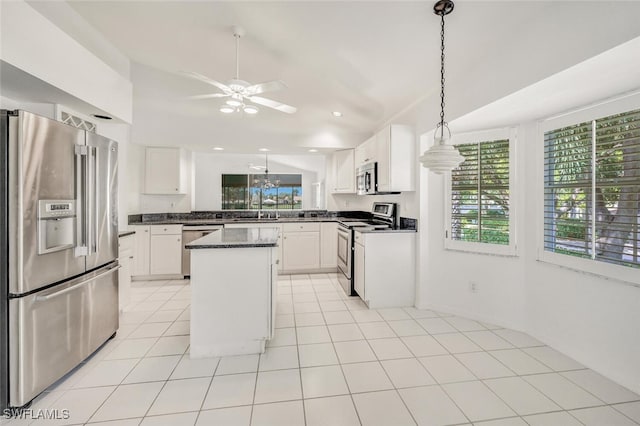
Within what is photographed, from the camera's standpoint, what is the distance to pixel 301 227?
15.7 feet

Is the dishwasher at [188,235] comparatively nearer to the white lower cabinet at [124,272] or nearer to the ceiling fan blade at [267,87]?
the white lower cabinet at [124,272]

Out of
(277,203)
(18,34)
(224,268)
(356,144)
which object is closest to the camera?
(18,34)

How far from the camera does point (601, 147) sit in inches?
80.7

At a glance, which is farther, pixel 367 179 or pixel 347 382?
pixel 367 179

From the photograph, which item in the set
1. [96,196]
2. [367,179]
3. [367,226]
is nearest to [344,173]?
[367,179]

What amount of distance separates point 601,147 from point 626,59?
0.76 metres

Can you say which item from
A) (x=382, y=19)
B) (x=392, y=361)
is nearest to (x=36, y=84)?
(x=382, y=19)

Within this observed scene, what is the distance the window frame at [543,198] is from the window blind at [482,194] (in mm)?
263

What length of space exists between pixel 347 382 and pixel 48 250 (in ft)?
6.82

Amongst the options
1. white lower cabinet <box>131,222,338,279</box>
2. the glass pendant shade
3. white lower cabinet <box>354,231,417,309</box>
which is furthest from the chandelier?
the glass pendant shade

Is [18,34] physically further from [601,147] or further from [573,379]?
[573,379]

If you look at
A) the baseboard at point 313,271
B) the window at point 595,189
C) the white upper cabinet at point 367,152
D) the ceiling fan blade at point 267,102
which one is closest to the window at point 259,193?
the baseboard at point 313,271

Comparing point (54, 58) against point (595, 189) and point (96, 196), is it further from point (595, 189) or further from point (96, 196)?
point (595, 189)

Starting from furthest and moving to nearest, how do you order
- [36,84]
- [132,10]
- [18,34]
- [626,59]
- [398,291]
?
[398,291] → [132,10] → [36,84] → [18,34] → [626,59]
